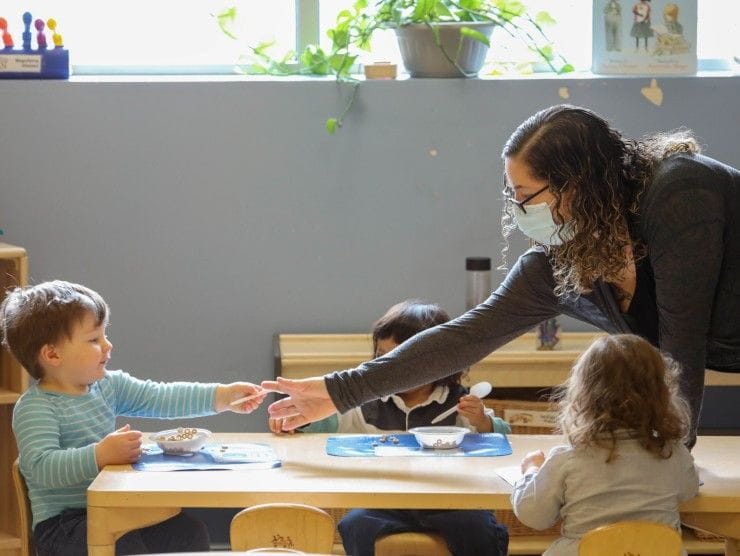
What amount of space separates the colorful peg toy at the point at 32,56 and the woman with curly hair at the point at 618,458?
1942mm

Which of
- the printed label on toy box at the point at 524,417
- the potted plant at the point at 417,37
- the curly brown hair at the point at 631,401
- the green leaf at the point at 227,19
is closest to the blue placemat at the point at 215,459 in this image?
the curly brown hair at the point at 631,401

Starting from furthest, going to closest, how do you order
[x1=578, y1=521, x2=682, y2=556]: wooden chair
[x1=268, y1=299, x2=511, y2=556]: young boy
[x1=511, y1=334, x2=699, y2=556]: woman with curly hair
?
[x1=268, y1=299, x2=511, y2=556]: young boy
[x1=511, y1=334, x2=699, y2=556]: woman with curly hair
[x1=578, y1=521, x2=682, y2=556]: wooden chair

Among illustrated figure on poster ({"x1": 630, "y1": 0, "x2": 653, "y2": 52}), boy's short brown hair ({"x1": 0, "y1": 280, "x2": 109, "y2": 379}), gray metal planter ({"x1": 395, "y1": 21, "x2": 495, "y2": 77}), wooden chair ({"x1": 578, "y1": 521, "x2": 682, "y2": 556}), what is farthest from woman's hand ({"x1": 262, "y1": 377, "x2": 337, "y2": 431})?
illustrated figure on poster ({"x1": 630, "y1": 0, "x2": 653, "y2": 52})

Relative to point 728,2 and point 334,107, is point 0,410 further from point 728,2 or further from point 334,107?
point 728,2

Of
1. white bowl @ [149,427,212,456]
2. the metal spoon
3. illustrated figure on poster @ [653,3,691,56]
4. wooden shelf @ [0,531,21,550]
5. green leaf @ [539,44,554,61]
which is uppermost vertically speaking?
illustrated figure on poster @ [653,3,691,56]

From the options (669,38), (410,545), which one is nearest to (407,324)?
(410,545)

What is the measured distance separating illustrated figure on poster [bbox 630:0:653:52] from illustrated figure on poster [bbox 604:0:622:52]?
41 millimetres

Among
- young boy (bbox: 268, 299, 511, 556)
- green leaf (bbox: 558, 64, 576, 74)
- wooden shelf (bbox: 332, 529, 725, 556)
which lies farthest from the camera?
green leaf (bbox: 558, 64, 576, 74)

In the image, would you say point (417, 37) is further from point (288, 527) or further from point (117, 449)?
point (288, 527)

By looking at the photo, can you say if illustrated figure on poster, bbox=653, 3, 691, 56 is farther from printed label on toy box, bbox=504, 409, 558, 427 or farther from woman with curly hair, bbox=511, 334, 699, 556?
woman with curly hair, bbox=511, 334, 699, 556

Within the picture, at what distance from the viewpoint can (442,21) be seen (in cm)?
333

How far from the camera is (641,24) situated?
3.43 metres

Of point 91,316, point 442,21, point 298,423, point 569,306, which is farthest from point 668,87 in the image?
point 91,316

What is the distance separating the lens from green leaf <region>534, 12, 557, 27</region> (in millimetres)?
→ 3465
